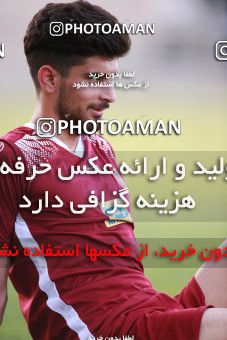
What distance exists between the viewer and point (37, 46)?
1843mm

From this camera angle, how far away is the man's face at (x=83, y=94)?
184 cm

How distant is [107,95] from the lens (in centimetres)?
188

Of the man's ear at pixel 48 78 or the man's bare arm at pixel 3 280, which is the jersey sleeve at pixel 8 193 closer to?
the man's bare arm at pixel 3 280

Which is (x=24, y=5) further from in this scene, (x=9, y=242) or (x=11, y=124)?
(x=9, y=242)

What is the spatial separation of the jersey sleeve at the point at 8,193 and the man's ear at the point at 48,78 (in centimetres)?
20

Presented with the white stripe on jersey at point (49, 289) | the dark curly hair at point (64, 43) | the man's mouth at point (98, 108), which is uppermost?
the dark curly hair at point (64, 43)

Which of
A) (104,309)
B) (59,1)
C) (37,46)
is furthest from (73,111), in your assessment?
(104,309)

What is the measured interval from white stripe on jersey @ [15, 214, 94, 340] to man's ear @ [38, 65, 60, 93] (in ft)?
1.07

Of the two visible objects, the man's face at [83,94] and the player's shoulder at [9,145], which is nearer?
the player's shoulder at [9,145]

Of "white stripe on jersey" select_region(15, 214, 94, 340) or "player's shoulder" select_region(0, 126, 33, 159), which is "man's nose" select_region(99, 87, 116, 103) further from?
"white stripe on jersey" select_region(15, 214, 94, 340)

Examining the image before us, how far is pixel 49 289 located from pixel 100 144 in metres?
0.43

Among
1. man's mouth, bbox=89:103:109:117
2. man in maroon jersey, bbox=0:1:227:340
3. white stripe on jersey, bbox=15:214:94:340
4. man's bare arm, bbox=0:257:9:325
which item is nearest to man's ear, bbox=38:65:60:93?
man in maroon jersey, bbox=0:1:227:340

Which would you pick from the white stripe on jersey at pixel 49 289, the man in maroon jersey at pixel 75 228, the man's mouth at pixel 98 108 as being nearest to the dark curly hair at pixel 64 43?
the man in maroon jersey at pixel 75 228

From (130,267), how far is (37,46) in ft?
1.93
